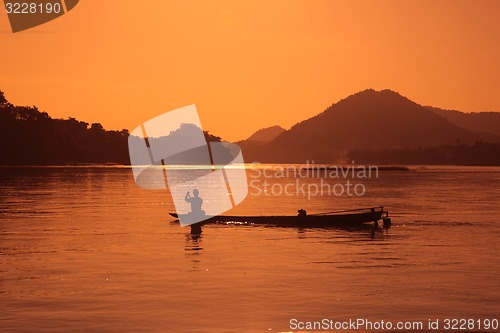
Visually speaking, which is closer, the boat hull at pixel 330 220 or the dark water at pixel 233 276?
the dark water at pixel 233 276

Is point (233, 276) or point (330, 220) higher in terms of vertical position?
point (233, 276)

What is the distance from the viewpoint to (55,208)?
215ft

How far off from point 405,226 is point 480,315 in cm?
2960

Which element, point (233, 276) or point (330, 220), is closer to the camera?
point (233, 276)

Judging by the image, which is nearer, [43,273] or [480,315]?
[480,315]

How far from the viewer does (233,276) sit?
90.9ft

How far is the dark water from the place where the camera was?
21.0 metres

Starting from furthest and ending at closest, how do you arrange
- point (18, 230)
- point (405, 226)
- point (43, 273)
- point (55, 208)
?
point (55, 208) → point (405, 226) → point (18, 230) → point (43, 273)

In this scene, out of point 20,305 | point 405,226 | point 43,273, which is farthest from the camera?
point 405,226

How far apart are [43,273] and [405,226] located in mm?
30519

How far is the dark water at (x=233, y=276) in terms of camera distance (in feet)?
68.8

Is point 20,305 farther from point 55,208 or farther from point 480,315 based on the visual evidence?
point 55,208

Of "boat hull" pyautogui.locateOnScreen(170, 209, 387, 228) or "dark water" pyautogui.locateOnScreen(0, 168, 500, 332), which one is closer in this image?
"dark water" pyautogui.locateOnScreen(0, 168, 500, 332)

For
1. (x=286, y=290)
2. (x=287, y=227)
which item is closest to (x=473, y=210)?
(x=287, y=227)
